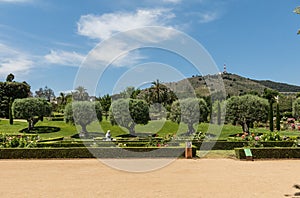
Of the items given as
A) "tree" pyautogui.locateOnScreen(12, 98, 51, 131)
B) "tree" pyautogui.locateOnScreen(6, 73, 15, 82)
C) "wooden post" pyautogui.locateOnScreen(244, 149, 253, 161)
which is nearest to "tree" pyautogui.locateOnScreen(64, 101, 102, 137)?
"tree" pyautogui.locateOnScreen(12, 98, 51, 131)

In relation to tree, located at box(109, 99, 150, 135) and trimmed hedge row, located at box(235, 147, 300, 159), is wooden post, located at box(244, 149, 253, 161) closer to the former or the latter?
trimmed hedge row, located at box(235, 147, 300, 159)

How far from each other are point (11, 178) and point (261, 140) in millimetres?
14269

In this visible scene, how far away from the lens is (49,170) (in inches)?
485

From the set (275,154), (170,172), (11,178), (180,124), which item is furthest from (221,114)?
(11,178)

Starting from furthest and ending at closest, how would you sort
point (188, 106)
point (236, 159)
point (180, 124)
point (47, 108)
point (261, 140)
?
point (47, 108) → point (180, 124) → point (188, 106) → point (261, 140) → point (236, 159)

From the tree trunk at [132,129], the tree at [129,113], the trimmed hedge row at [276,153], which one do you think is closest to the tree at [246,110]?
the tree at [129,113]

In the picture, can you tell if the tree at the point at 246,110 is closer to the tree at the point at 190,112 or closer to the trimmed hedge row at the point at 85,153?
the tree at the point at 190,112

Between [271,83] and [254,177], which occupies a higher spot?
[271,83]

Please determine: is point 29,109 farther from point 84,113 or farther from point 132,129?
point 132,129

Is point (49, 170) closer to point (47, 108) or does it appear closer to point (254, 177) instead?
point (254, 177)

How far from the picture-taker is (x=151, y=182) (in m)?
9.63

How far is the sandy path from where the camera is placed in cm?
814

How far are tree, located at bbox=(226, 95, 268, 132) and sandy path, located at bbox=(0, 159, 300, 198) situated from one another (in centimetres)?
2479

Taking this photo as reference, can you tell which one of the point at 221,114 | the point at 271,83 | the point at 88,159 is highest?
the point at 271,83
